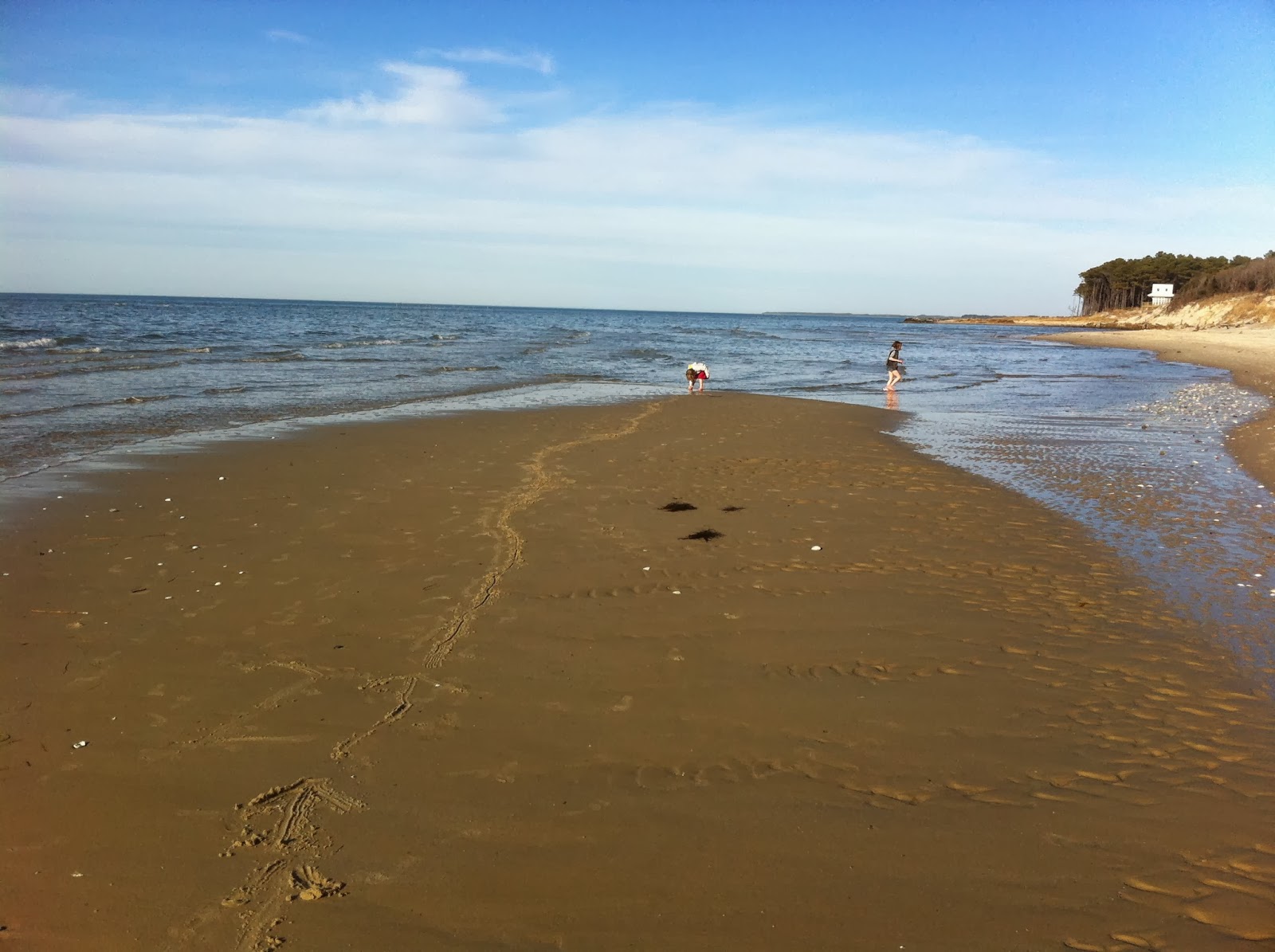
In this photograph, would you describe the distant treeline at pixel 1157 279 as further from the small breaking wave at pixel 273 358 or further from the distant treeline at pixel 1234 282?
the small breaking wave at pixel 273 358

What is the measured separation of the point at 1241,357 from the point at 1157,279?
263 feet

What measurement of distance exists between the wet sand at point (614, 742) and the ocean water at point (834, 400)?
4.25ft

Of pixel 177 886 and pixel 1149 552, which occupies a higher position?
pixel 1149 552

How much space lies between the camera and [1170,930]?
10.3 ft

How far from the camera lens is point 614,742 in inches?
179

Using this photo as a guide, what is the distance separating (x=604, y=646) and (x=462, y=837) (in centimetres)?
220

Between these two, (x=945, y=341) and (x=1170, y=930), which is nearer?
(x=1170, y=930)

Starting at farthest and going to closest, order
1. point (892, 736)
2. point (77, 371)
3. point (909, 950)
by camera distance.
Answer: point (77, 371) → point (892, 736) → point (909, 950)

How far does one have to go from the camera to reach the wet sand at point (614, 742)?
10.8 ft

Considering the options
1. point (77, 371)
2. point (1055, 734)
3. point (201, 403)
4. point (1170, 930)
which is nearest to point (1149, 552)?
point (1055, 734)

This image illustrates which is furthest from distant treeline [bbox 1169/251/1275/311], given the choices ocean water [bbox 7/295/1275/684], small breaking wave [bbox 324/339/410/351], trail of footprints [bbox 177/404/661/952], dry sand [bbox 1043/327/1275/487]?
trail of footprints [bbox 177/404/661/952]

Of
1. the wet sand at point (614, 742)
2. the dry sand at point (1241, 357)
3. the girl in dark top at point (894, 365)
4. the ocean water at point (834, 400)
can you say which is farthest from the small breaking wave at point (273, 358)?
the dry sand at point (1241, 357)

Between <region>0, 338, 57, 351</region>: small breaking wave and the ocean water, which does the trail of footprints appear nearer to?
the ocean water

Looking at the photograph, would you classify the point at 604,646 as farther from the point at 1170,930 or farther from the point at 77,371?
the point at 77,371
